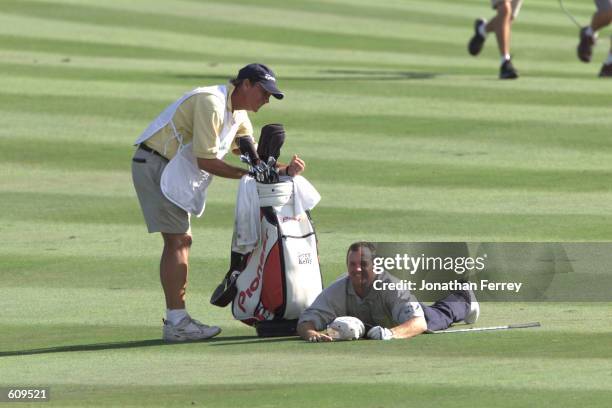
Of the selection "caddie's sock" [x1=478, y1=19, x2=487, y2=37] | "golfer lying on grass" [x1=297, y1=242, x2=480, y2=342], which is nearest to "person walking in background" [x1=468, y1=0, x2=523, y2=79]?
"caddie's sock" [x1=478, y1=19, x2=487, y2=37]

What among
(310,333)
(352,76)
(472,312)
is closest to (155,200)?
(310,333)

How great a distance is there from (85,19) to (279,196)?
41.4ft

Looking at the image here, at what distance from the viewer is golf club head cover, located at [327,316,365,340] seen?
830 centimetres

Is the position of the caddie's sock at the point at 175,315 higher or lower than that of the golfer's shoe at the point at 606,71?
lower

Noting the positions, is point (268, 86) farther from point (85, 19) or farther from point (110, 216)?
point (85, 19)

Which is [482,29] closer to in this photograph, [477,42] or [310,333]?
[477,42]

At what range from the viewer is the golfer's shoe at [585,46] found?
18242 millimetres

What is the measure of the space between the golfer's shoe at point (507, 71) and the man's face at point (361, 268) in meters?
9.16

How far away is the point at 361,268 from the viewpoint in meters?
8.34

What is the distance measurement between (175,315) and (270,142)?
1062 millimetres

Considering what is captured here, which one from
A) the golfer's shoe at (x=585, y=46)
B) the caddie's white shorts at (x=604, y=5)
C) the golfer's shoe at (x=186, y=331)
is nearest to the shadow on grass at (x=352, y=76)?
the golfer's shoe at (x=585, y=46)

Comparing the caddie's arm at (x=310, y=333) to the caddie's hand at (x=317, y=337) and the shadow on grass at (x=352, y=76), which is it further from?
the shadow on grass at (x=352, y=76)

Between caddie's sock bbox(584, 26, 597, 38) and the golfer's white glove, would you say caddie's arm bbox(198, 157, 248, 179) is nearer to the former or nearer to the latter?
the golfer's white glove

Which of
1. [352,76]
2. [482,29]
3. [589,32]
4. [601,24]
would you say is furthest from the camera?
[482,29]
